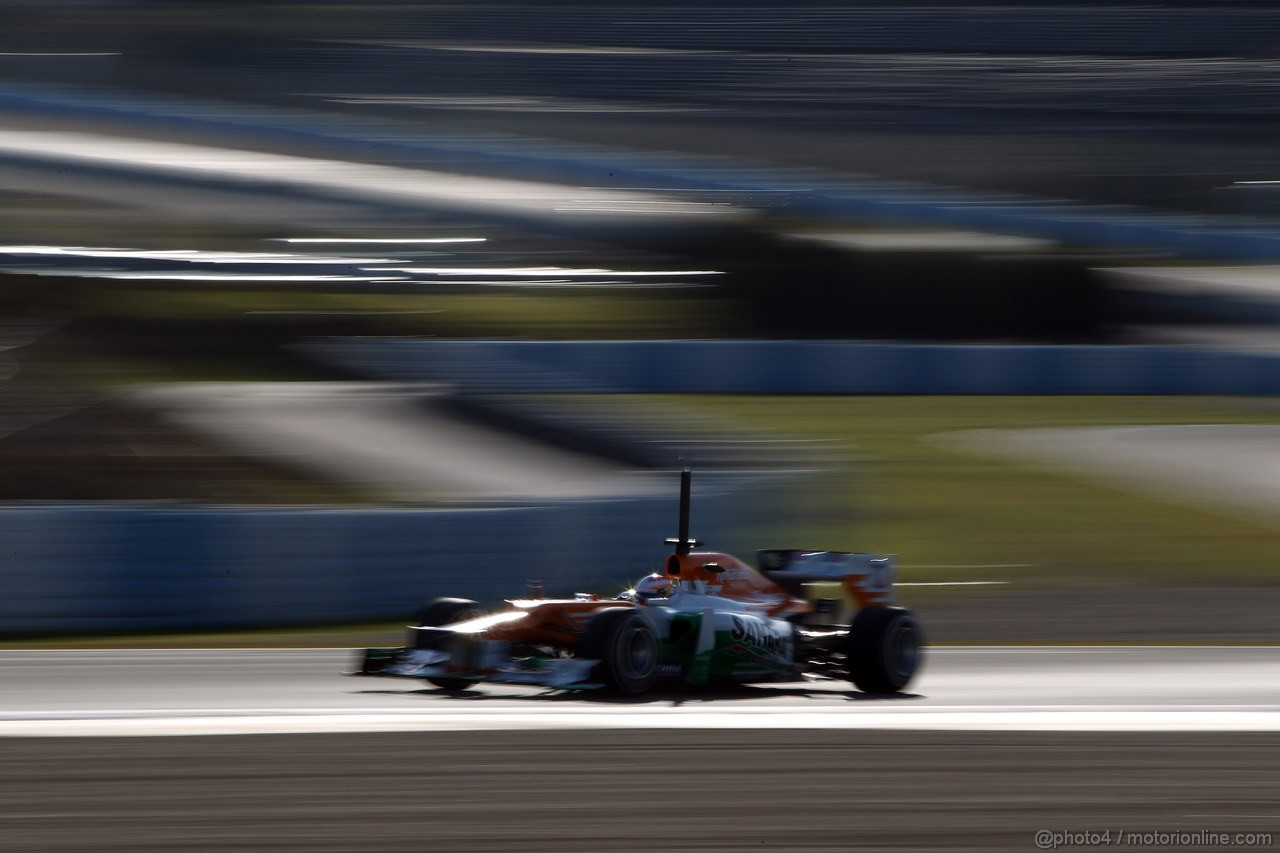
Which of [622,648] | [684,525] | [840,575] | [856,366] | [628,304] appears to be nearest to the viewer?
[622,648]

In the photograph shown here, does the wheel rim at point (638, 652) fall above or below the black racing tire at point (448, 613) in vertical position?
below

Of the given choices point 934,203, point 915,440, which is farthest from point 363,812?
point 934,203

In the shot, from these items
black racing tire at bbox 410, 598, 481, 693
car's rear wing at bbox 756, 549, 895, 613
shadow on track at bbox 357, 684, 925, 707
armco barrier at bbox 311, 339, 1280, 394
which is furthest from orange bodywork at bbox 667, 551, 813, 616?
armco barrier at bbox 311, 339, 1280, 394

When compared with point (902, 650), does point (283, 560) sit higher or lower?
higher

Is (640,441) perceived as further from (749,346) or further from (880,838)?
(880,838)

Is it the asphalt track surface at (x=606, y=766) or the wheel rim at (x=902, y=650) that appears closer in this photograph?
the asphalt track surface at (x=606, y=766)

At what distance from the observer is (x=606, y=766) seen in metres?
5.98

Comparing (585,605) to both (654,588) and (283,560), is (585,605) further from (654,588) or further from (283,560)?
(283,560)

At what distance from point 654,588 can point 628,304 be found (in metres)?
18.0

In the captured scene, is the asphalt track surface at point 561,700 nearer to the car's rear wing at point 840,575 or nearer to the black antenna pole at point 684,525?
the car's rear wing at point 840,575

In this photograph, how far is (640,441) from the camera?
45.6 feet

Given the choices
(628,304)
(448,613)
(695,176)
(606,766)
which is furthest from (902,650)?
(695,176)

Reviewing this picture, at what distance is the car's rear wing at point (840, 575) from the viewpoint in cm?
833

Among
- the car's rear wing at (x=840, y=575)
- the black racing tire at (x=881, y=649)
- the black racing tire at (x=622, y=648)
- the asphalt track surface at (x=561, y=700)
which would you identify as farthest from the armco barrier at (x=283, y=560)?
the black racing tire at (x=622, y=648)
